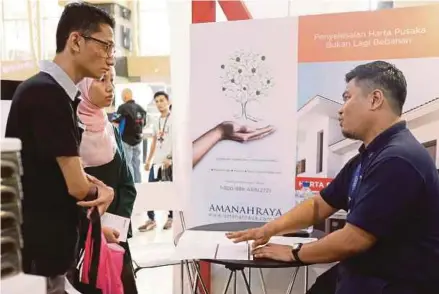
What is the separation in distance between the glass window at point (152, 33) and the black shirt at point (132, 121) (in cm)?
104

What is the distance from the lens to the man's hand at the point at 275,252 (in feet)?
5.69

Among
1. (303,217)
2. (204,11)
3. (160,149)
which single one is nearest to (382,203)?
(303,217)

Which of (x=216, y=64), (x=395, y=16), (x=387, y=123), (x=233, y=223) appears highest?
(x=395, y=16)

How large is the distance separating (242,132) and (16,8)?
3015 millimetres

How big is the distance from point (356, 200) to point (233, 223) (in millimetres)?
952

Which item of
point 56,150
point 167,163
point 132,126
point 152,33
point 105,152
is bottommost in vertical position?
point 167,163

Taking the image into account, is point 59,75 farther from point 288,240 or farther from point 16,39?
point 16,39

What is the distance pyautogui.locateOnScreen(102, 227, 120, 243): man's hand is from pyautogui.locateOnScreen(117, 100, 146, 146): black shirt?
3.48 m

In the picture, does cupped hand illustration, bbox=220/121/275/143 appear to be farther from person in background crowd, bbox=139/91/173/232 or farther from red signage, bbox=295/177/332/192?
person in background crowd, bbox=139/91/173/232

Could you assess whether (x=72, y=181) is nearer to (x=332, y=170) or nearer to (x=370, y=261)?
(x=370, y=261)

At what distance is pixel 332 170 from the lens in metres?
2.36

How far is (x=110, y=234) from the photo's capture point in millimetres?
1905

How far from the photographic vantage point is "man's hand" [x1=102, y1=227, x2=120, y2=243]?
6.19 feet

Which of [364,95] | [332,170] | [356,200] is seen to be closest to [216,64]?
[332,170]
